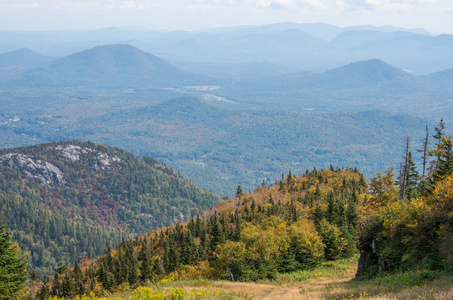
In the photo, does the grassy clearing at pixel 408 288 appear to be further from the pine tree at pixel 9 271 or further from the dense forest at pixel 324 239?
the pine tree at pixel 9 271

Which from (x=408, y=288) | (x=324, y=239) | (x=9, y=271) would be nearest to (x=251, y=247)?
(x=324, y=239)

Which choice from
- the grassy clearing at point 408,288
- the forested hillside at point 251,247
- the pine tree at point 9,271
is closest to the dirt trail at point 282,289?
the grassy clearing at point 408,288

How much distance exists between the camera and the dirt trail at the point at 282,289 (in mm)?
27031

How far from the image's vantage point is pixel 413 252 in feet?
102

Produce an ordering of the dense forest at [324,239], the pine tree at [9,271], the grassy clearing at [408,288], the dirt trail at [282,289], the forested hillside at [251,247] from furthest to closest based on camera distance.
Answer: the forested hillside at [251,247] < the pine tree at [9,271] < the dense forest at [324,239] < the dirt trail at [282,289] < the grassy clearing at [408,288]

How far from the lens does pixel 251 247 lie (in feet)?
169

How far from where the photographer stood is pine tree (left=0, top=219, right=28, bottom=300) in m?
35.5

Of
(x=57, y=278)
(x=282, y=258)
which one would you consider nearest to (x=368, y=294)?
(x=282, y=258)

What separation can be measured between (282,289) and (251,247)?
16.3m

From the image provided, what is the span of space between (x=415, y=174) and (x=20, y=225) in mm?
183062

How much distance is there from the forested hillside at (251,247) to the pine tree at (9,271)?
19.8 metres

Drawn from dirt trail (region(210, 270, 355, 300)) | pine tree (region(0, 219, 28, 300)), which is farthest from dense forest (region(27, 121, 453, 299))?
pine tree (region(0, 219, 28, 300))

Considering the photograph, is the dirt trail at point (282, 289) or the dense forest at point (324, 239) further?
the dense forest at point (324, 239)

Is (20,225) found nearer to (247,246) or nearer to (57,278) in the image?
(57,278)
